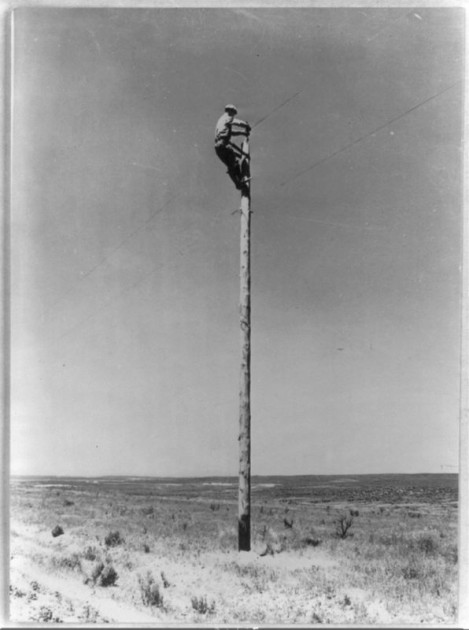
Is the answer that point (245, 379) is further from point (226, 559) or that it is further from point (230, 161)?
point (230, 161)

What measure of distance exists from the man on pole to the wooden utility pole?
0.34 ft

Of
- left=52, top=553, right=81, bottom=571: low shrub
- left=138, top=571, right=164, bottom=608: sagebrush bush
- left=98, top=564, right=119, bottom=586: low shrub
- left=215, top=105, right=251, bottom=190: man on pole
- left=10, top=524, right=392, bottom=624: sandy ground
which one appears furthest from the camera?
left=215, top=105, right=251, bottom=190: man on pole

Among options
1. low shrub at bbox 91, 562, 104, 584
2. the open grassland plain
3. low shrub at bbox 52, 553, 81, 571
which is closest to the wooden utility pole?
the open grassland plain

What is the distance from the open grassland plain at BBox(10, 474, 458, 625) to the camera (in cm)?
741

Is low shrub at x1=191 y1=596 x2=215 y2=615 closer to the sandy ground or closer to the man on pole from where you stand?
the sandy ground

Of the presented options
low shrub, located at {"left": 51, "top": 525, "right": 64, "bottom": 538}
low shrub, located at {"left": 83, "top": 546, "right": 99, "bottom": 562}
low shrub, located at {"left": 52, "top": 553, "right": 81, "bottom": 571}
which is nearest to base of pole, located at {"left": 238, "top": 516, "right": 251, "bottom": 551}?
low shrub, located at {"left": 83, "top": 546, "right": 99, "bottom": 562}

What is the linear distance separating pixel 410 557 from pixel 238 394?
306cm

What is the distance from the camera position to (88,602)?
25.2 feet

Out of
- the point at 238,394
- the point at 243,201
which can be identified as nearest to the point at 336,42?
the point at 243,201

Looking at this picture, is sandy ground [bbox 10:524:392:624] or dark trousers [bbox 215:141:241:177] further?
dark trousers [bbox 215:141:241:177]

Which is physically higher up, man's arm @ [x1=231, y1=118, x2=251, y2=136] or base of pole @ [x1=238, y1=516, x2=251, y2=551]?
man's arm @ [x1=231, y1=118, x2=251, y2=136]

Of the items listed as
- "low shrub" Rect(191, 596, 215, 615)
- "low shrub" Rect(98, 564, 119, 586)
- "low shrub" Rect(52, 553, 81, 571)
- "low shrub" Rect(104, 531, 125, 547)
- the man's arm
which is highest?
the man's arm

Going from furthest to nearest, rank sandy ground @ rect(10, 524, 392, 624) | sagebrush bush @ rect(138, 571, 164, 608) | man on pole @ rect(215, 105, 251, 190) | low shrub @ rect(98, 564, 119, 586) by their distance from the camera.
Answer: man on pole @ rect(215, 105, 251, 190), low shrub @ rect(98, 564, 119, 586), sagebrush bush @ rect(138, 571, 164, 608), sandy ground @ rect(10, 524, 392, 624)

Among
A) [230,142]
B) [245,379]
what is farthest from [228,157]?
[245,379]
